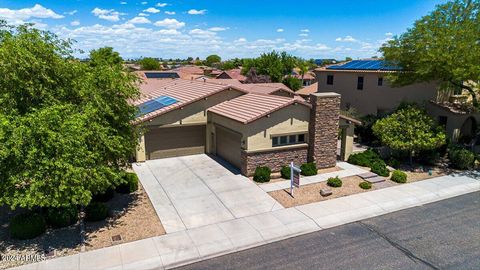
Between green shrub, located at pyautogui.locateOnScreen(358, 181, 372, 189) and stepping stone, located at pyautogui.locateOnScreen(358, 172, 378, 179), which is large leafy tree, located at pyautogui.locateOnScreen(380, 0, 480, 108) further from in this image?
green shrub, located at pyautogui.locateOnScreen(358, 181, 372, 189)

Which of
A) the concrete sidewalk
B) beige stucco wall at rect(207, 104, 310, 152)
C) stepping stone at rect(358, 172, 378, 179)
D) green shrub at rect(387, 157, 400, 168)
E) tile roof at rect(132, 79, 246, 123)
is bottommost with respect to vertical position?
the concrete sidewalk

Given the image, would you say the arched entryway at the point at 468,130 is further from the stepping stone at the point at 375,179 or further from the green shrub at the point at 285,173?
the green shrub at the point at 285,173

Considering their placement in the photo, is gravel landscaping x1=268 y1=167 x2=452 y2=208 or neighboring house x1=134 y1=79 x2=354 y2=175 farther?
neighboring house x1=134 y1=79 x2=354 y2=175

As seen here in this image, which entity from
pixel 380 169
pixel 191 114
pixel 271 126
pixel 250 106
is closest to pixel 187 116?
pixel 191 114

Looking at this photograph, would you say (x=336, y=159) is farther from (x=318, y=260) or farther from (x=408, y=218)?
(x=318, y=260)

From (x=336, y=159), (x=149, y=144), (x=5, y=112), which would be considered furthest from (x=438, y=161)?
Result: (x=5, y=112)

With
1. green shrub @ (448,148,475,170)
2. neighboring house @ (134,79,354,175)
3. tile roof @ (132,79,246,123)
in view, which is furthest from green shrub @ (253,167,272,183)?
green shrub @ (448,148,475,170)
